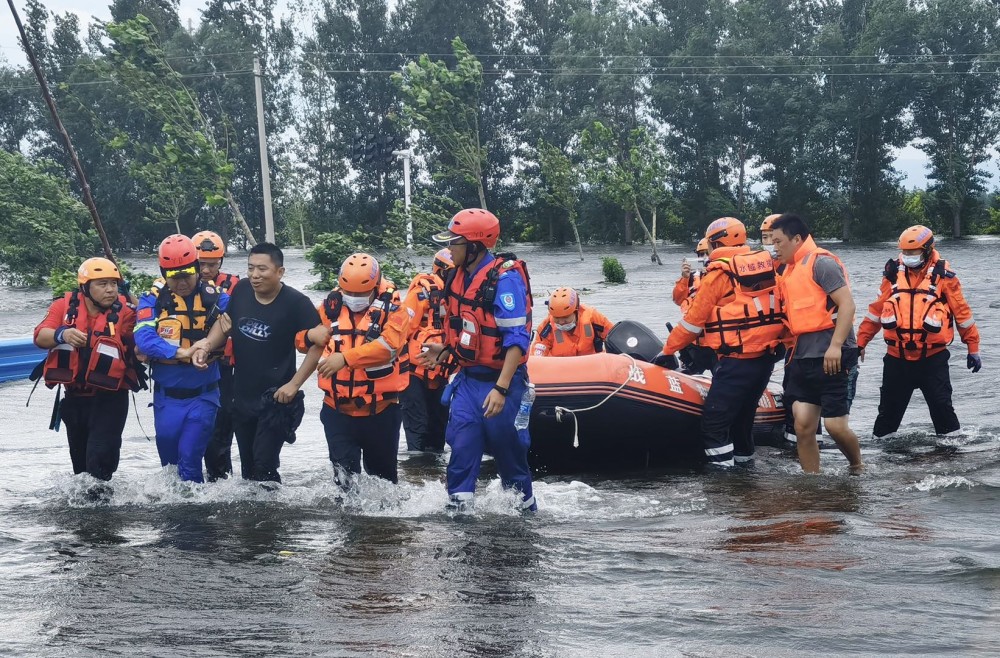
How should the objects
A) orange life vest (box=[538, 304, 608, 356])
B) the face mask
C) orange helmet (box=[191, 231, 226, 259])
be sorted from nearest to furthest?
the face mask, orange helmet (box=[191, 231, 226, 259]), orange life vest (box=[538, 304, 608, 356])

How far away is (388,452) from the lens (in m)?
6.23

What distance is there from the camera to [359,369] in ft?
19.4

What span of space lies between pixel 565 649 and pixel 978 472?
13.6 ft

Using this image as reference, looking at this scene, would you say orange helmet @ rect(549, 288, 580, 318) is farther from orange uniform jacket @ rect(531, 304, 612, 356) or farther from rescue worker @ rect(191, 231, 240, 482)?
rescue worker @ rect(191, 231, 240, 482)

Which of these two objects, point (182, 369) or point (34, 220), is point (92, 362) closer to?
point (182, 369)

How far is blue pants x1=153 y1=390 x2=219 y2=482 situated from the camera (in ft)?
20.6

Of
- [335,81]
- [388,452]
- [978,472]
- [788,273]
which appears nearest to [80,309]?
[388,452]

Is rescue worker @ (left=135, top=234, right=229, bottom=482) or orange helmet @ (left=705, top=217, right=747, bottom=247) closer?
rescue worker @ (left=135, top=234, right=229, bottom=482)

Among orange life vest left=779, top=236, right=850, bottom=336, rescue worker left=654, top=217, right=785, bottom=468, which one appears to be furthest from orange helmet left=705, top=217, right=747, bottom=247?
orange life vest left=779, top=236, right=850, bottom=336

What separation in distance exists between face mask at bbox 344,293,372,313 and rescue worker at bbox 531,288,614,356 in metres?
2.57

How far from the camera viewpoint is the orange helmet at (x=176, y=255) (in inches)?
247

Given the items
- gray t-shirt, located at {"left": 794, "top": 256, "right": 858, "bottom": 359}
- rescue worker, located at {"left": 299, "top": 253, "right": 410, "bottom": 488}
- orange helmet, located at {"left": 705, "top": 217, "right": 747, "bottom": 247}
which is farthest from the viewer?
orange helmet, located at {"left": 705, "top": 217, "right": 747, "bottom": 247}

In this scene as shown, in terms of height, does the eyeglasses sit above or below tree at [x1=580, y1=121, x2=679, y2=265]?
below

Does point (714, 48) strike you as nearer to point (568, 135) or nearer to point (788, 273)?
point (568, 135)
